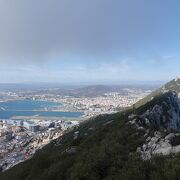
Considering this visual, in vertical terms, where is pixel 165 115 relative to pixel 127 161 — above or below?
below

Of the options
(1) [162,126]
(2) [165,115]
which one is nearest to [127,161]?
(1) [162,126]

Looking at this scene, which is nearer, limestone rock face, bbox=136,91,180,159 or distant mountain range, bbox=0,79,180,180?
distant mountain range, bbox=0,79,180,180

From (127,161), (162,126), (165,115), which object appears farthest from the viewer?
(165,115)

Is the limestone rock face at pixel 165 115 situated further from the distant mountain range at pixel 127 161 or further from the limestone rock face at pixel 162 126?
the distant mountain range at pixel 127 161

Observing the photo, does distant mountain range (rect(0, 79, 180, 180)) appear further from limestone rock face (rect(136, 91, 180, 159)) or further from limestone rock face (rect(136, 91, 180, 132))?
limestone rock face (rect(136, 91, 180, 132))

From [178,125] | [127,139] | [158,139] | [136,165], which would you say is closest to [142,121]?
[127,139]

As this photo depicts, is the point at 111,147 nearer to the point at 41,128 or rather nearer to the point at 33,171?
the point at 33,171

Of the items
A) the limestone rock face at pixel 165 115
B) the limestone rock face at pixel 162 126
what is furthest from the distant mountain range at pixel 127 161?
the limestone rock face at pixel 165 115

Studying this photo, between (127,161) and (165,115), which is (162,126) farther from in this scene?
(127,161)

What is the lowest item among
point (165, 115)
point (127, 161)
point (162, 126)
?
point (162, 126)

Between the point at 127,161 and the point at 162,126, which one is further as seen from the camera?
the point at 162,126

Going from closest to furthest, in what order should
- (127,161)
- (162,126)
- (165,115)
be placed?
(127,161) < (162,126) < (165,115)

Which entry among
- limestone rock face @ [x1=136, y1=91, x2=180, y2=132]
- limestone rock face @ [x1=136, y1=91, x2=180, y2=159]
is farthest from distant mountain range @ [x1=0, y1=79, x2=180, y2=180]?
limestone rock face @ [x1=136, y1=91, x2=180, y2=132]
